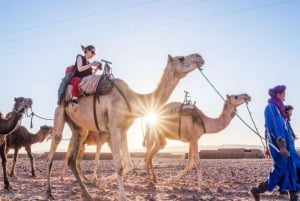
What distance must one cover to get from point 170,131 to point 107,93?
260 inches

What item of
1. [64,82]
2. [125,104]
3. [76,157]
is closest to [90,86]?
[125,104]

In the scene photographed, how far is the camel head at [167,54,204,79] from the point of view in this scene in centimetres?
826

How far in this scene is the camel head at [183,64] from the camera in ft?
27.1

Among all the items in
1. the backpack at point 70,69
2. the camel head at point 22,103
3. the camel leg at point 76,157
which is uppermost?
the backpack at point 70,69

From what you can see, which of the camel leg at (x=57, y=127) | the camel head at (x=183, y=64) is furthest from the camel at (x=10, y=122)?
the camel head at (x=183, y=64)

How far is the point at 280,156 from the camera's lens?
25.0ft

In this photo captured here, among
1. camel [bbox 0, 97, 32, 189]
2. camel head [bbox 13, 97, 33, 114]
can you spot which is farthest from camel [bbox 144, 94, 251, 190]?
camel [bbox 0, 97, 32, 189]

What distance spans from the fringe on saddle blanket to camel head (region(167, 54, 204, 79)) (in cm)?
153

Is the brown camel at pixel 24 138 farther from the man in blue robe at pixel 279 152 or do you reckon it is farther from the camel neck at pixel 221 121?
the man in blue robe at pixel 279 152

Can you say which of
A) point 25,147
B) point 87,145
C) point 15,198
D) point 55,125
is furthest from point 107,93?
point 25,147

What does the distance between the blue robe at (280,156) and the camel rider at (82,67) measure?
12.3ft

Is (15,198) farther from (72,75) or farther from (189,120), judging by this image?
(189,120)

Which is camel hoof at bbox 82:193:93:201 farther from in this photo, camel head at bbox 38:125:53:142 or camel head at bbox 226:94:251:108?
camel head at bbox 38:125:53:142

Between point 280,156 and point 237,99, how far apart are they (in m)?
6.59
